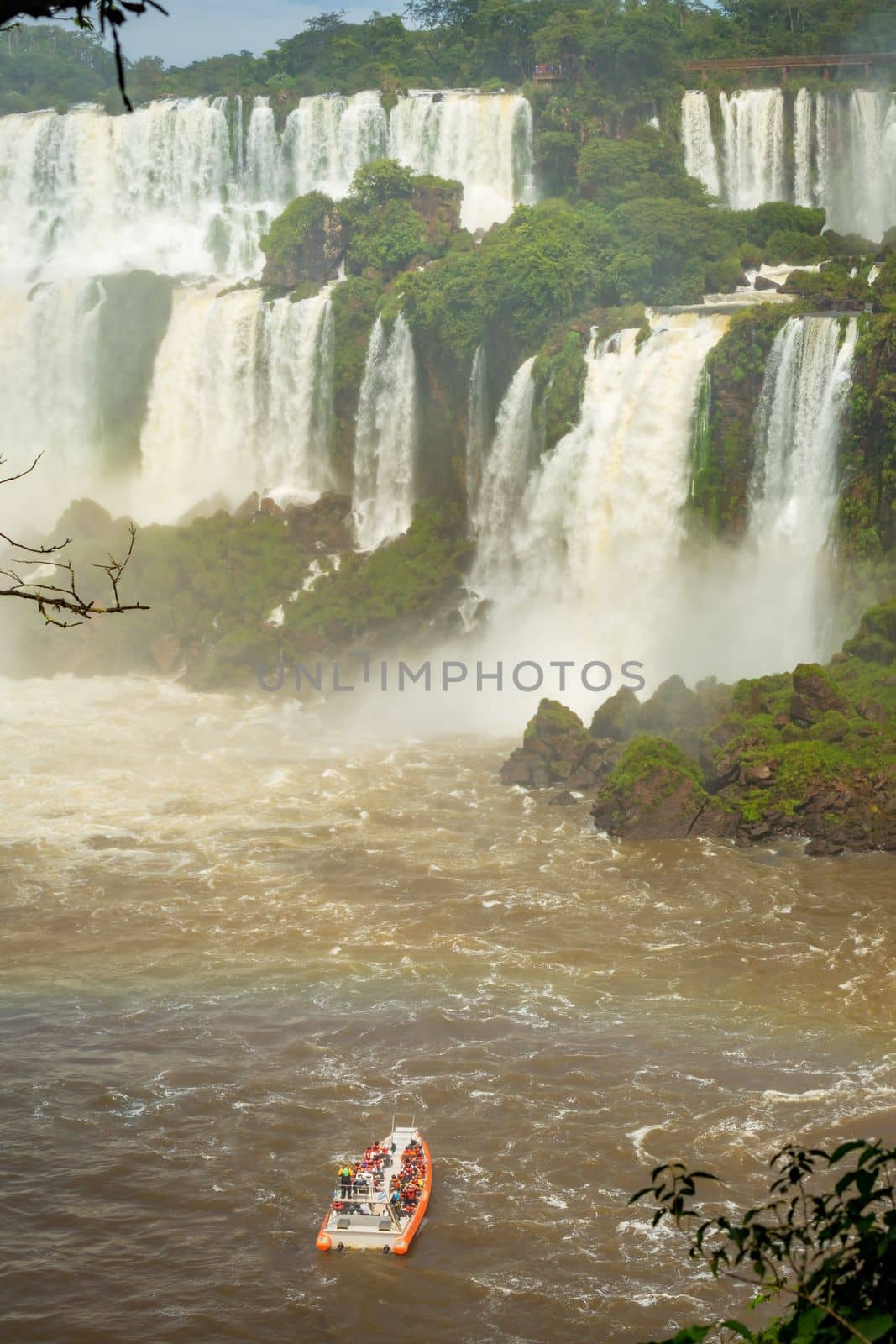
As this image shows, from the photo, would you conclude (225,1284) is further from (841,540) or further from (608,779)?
(841,540)

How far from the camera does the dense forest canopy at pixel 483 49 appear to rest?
147 feet

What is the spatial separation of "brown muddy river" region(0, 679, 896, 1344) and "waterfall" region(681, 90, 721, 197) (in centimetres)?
2083

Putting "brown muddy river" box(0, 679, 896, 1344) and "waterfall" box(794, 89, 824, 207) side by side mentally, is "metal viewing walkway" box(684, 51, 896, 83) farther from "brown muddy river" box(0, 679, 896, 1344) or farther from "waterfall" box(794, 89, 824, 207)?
"brown muddy river" box(0, 679, 896, 1344)

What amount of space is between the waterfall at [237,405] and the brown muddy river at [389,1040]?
42.1 feet

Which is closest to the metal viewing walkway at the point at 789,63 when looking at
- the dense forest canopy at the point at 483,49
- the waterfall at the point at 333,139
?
the dense forest canopy at the point at 483,49

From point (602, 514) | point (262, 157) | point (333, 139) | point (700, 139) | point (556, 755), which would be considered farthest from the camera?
point (262, 157)

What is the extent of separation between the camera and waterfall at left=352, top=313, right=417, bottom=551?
124 feet

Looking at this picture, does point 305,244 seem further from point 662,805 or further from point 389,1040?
point 389,1040

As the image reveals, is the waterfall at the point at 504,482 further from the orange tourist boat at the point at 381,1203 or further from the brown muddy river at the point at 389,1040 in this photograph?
the orange tourist boat at the point at 381,1203

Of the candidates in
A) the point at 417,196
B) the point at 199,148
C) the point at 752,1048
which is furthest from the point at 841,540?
the point at 199,148

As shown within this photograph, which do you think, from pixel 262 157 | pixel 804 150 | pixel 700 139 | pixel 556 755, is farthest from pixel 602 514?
pixel 262 157

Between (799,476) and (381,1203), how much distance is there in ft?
63.8

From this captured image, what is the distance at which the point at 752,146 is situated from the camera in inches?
1667

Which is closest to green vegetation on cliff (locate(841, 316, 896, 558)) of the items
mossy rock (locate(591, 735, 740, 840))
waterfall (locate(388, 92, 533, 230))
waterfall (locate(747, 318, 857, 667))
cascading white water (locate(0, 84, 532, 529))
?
waterfall (locate(747, 318, 857, 667))
